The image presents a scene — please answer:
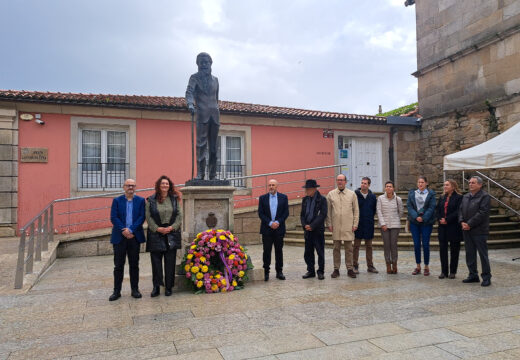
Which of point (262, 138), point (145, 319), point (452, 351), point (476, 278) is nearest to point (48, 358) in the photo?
point (145, 319)

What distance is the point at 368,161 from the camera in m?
13.3

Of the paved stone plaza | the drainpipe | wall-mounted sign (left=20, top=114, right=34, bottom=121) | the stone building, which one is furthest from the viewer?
the drainpipe

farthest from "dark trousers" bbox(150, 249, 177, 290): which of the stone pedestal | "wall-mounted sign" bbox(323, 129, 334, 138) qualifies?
"wall-mounted sign" bbox(323, 129, 334, 138)

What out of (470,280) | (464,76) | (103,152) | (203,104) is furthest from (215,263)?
(464,76)

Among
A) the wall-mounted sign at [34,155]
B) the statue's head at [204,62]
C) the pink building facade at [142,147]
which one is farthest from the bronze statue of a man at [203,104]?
the wall-mounted sign at [34,155]

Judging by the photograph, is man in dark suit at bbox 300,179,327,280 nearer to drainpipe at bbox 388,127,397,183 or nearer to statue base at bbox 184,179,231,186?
statue base at bbox 184,179,231,186

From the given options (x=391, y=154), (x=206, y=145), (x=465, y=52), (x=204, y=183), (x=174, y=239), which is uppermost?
(x=465, y=52)

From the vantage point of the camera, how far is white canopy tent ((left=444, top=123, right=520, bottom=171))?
689cm

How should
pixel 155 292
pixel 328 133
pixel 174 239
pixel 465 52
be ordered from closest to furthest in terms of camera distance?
pixel 155 292, pixel 174 239, pixel 465 52, pixel 328 133

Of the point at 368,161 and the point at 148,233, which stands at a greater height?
the point at 368,161

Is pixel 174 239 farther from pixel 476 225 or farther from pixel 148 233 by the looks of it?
pixel 476 225

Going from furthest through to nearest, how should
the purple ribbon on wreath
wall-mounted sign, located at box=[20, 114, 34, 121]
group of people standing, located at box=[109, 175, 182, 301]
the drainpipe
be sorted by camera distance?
the drainpipe → wall-mounted sign, located at box=[20, 114, 34, 121] → the purple ribbon on wreath → group of people standing, located at box=[109, 175, 182, 301]

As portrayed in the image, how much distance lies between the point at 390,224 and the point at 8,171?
897 centimetres

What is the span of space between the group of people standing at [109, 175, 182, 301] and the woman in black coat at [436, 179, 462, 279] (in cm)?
384
